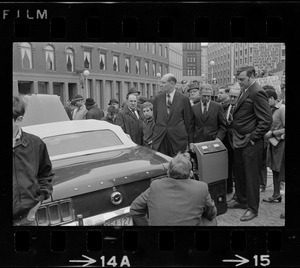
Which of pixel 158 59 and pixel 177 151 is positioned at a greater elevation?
pixel 158 59

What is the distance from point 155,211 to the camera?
3.82 meters

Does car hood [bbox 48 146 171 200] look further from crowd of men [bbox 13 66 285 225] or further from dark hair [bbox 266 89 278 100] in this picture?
dark hair [bbox 266 89 278 100]

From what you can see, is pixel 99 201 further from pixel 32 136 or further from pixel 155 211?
pixel 32 136

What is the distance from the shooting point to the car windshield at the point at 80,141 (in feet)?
12.6

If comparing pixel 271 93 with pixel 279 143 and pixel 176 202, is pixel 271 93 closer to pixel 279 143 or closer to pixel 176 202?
pixel 279 143

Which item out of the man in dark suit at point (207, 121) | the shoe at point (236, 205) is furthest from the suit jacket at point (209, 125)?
the shoe at point (236, 205)

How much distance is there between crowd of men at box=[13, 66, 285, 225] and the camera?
3809mm

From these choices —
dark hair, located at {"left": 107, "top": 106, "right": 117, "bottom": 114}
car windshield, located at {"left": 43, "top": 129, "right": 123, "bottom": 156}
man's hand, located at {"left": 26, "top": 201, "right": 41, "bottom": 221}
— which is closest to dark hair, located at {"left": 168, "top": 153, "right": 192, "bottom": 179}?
car windshield, located at {"left": 43, "top": 129, "right": 123, "bottom": 156}

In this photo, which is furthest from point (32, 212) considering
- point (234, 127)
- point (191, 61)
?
point (234, 127)

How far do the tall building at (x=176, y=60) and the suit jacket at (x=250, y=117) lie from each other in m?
0.72
